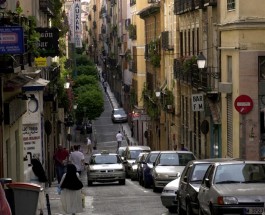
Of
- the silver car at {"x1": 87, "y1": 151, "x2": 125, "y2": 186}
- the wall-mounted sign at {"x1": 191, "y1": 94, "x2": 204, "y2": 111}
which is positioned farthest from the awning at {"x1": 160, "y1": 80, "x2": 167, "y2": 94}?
the silver car at {"x1": 87, "y1": 151, "x2": 125, "y2": 186}

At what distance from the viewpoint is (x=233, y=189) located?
1783 cm

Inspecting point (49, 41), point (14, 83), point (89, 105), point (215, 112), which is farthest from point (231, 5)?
point (89, 105)

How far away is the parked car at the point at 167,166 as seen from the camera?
3138 centimetres

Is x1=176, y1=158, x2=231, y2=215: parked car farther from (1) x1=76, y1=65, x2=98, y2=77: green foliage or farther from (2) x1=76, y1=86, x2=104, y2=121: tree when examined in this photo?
(1) x1=76, y1=65, x2=98, y2=77: green foliage

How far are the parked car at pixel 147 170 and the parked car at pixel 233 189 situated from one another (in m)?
14.8

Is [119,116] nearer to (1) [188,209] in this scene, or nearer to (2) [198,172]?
(2) [198,172]

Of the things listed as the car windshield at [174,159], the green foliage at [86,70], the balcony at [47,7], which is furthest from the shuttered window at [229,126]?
the green foliage at [86,70]

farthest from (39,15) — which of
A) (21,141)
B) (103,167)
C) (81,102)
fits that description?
(81,102)

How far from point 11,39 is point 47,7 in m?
29.1

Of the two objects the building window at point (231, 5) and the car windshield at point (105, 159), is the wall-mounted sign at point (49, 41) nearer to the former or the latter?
the building window at point (231, 5)

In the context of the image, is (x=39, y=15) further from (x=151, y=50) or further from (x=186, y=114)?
(x=151, y=50)

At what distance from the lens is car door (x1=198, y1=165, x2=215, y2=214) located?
18375 millimetres

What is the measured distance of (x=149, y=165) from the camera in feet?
114

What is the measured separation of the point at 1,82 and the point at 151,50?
152ft
